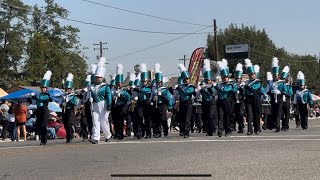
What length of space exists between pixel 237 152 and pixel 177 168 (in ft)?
8.43

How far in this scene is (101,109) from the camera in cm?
1672

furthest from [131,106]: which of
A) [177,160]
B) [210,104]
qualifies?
[177,160]

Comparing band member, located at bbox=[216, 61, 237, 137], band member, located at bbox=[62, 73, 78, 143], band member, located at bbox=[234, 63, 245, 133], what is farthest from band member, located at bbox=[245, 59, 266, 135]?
band member, located at bbox=[62, 73, 78, 143]

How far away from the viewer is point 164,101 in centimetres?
1884

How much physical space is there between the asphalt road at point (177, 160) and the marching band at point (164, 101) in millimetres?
2365

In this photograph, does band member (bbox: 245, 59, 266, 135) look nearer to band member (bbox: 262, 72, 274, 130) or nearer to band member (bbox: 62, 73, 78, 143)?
band member (bbox: 262, 72, 274, 130)

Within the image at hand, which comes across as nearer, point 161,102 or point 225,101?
point 225,101

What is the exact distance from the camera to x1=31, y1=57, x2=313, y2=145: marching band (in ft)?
55.9

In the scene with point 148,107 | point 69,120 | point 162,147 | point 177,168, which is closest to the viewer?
point 177,168

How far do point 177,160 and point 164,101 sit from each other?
25.3 ft

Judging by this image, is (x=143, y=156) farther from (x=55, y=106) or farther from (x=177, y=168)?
(x=55, y=106)

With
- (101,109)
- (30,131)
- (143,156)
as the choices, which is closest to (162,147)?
(143,156)

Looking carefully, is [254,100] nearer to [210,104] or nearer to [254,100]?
[254,100]

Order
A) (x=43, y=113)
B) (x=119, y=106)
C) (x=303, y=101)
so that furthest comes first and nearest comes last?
1. (x=303, y=101)
2. (x=119, y=106)
3. (x=43, y=113)
